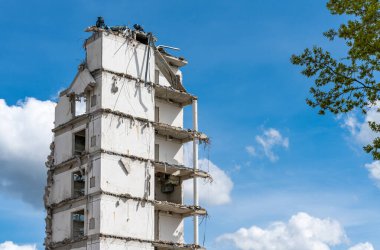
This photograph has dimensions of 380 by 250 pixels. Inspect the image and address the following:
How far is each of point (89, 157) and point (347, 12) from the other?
40414 millimetres

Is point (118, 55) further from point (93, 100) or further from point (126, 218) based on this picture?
point (126, 218)

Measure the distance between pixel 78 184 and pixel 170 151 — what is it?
11327mm

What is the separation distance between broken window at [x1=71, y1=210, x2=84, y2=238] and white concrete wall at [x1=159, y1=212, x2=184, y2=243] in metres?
8.55

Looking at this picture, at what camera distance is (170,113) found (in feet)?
261

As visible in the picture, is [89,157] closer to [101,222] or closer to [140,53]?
[101,222]

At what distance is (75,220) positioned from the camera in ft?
234

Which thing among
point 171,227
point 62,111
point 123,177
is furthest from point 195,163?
point 62,111

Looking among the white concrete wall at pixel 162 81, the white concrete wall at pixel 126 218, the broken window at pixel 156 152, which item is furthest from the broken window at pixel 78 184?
the white concrete wall at pixel 162 81

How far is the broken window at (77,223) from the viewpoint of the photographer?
232 ft

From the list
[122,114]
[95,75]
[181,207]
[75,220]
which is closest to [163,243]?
[181,207]

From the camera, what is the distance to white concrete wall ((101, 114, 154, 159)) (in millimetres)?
69312

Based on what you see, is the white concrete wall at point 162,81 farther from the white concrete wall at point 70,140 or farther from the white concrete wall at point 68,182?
the white concrete wall at point 68,182

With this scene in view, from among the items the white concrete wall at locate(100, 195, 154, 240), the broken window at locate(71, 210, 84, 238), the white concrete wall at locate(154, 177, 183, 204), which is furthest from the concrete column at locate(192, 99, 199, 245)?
the broken window at locate(71, 210, 84, 238)

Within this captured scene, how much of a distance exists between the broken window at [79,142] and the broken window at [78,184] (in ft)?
8.01
